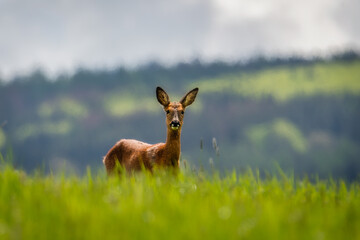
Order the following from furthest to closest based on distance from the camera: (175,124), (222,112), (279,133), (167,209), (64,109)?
(64,109)
(279,133)
(222,112)
(175,124)
(167,209)

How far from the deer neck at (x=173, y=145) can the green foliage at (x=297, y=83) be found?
166 m

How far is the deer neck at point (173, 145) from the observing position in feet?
25.2

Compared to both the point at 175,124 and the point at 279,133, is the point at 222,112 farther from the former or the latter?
the point at 175,124

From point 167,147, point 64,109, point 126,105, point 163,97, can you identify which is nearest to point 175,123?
point 167,147

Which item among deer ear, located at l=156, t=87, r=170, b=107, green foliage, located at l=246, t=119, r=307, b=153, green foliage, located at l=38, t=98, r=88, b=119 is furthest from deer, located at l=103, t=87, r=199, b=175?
green foliage, located at l=38, t=98, r=88, b=119

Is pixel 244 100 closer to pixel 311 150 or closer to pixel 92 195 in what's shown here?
pixel 311 150

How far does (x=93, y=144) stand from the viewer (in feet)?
535

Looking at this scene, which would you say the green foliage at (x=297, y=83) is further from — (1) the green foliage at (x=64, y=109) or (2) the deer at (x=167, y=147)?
(2) the deer at (x=167, y=147)

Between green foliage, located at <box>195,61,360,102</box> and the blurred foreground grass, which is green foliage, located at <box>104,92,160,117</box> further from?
the blurred foreground grass

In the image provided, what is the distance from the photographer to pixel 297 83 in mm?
177875

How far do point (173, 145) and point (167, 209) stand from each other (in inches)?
113

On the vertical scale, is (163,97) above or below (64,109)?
above

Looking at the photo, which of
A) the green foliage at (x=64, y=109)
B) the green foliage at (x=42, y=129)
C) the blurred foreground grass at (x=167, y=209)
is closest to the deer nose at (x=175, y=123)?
the blurred foreground grass at (x=167, y=209)

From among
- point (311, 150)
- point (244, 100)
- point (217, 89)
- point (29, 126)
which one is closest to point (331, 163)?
point (311, 150)
